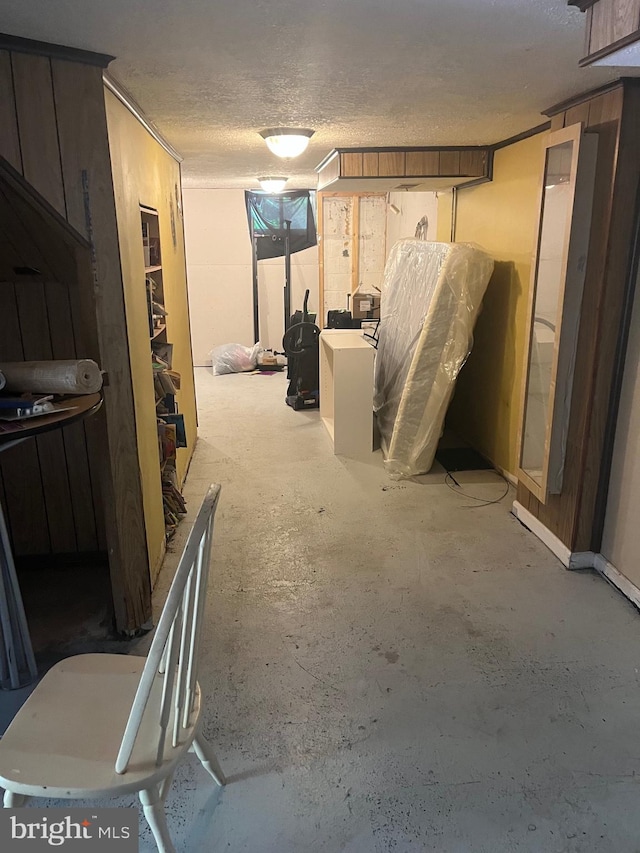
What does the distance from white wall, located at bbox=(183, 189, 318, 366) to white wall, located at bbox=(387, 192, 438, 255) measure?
1033mm

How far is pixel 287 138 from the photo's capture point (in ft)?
10.8

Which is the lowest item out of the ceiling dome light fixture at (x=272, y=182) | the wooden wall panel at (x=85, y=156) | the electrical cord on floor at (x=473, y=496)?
the electrical cord on floor at (x=473, y=496)

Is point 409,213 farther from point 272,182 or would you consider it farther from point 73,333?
point 73,333

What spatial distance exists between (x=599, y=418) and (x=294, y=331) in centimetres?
346

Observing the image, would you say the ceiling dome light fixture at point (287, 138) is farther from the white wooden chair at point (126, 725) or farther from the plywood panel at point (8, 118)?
the white wooden chair at point (126, 725)

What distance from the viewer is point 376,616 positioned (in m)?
2.57

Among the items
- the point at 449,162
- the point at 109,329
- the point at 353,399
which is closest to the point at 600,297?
the point at 449,162

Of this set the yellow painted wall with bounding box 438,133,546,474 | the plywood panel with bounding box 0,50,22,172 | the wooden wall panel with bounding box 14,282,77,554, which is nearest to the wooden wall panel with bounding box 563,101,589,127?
the yellow painted wall with bounding box 438,133,546,474

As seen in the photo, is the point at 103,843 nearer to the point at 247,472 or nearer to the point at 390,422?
the point at 247,472

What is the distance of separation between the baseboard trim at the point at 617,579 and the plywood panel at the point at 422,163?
2.58 m

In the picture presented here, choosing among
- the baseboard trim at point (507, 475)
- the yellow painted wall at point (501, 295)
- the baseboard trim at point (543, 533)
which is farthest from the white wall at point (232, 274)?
the baseboard trim at point (543, 533)

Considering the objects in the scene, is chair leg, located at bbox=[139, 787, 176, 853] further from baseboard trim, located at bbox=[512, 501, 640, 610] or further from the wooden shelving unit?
baseboard trim, located at bbox=[512, 501, 640, 610]

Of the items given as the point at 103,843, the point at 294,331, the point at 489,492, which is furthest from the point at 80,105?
the point at 294,331

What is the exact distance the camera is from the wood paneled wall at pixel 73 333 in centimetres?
195
